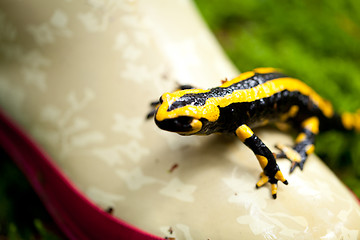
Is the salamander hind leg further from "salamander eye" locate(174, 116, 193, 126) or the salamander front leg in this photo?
"salamander eye" locate(174, 116, 193, 126)

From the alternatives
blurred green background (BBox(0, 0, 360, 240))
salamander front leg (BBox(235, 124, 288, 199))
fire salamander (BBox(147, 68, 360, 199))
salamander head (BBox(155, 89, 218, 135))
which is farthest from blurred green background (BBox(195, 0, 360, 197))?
salamander head (BBox(155, 89, 218, 135))

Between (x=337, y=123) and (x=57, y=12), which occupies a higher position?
(x=57, y=12)

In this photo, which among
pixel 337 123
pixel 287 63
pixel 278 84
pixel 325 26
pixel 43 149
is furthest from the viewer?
pixel 325 26

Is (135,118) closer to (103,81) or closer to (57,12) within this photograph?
(103,81)

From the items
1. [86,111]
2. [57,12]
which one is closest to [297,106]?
[86,111]

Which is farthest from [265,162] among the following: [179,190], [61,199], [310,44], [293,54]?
[310,44]

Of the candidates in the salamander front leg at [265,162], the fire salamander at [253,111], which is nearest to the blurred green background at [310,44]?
the fire salamander at [253,111]

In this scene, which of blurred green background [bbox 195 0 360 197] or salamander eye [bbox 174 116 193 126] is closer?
salamander eye [bbox 174 116 193 126]
